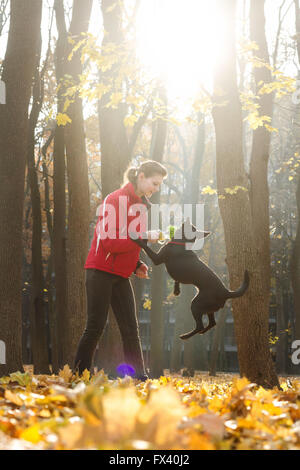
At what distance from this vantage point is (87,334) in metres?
5.00

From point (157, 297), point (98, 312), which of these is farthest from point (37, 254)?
point (98, 312)

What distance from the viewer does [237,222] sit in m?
6.11

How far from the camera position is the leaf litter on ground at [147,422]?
1.93 metres

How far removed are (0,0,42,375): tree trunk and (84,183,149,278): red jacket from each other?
56.5 inches

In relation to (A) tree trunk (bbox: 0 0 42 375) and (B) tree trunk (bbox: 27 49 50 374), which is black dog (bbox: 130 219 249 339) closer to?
(A) tree trunk (bbox: 0 0 42 375)

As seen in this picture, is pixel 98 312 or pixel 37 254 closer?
pixel 98 312

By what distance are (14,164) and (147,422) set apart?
4.77m

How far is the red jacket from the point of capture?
495cm

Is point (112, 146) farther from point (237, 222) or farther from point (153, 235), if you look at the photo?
point (153, 235)

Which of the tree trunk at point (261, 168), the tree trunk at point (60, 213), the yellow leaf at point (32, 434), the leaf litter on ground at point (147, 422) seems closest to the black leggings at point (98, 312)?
the leaf litter on ground at point (147, 422)
